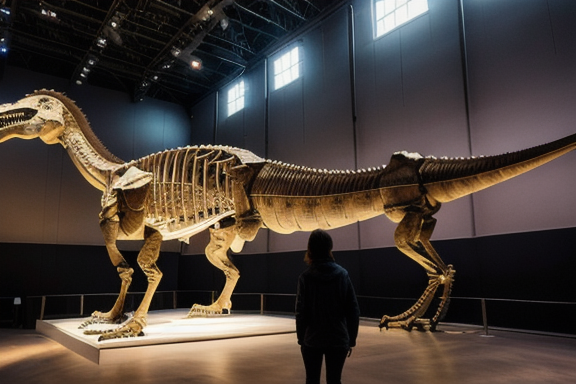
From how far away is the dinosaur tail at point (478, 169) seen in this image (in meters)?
4.39

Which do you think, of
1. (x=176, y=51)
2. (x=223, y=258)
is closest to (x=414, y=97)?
(x=223, y=258)

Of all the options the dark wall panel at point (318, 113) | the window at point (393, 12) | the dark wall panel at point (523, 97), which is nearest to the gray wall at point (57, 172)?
the dark wall panel at point (318, 113)

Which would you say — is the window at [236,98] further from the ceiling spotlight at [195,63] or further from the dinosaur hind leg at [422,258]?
the dinosaur hind leg at [422,258]

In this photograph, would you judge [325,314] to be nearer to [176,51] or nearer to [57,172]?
[176,51]

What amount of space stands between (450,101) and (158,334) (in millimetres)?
6430

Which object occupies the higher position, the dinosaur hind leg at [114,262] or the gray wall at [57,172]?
the gray wall at [57,172]

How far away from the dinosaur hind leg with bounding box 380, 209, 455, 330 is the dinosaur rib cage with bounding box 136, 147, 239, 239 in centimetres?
255

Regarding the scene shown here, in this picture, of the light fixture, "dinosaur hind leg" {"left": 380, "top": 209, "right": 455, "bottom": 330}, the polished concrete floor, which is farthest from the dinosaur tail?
the light fixture

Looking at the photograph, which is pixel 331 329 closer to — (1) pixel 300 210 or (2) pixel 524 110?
(1) pixel 300 210

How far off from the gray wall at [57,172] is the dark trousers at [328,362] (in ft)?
38.1

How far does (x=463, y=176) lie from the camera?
498cm

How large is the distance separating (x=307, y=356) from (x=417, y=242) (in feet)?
11.4

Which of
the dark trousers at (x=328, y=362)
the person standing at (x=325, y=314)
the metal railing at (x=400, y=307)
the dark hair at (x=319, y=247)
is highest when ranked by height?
the dark hair at (x=319, y=247)

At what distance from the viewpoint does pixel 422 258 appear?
18.3 feet
